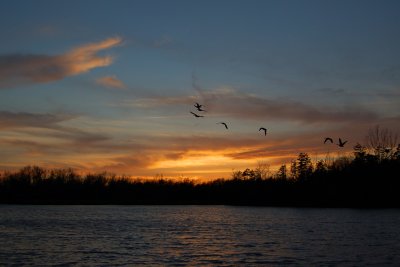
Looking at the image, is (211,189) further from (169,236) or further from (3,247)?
(3,247)

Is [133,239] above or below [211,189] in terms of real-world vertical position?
below

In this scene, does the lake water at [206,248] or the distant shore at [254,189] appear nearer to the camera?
the lake water at [206,248]

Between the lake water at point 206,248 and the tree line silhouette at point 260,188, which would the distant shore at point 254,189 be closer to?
the tree line silhouette at point 260,188

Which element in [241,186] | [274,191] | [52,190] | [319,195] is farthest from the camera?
[52,190]

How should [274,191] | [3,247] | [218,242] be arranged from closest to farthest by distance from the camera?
[3,247] → [218,242] → [274,191]

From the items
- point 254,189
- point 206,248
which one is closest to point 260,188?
point 254,189

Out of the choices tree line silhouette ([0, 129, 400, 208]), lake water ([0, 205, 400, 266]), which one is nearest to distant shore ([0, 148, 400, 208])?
tree line silhouette ([0, 129, 400, 208])

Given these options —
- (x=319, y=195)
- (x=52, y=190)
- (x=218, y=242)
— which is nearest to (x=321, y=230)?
(x=218, y=242)

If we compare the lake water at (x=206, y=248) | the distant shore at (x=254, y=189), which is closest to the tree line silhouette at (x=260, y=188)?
the distant shore at (x=254, y=189)

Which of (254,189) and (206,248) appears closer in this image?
(206,248)

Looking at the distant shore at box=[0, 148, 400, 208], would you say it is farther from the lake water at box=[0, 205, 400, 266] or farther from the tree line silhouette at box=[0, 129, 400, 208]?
the lake water at box=[0, 205, 400, 266]

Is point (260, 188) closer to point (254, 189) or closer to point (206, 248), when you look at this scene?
point (254, 189)

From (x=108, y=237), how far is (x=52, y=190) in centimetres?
13907

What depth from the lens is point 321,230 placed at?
5244 cm
